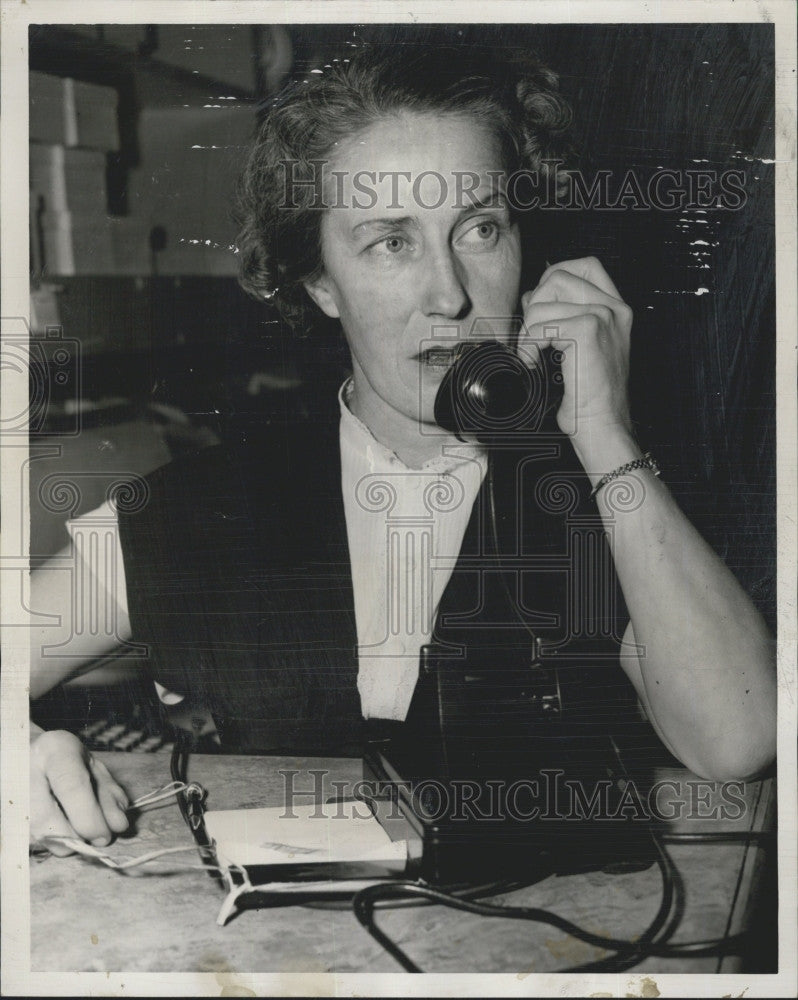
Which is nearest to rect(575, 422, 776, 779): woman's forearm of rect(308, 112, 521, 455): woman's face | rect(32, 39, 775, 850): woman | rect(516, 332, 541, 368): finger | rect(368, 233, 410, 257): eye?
rect(32, 39, 775, 850): woman

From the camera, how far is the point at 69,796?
1.27 metres

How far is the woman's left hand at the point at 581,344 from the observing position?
1.20m

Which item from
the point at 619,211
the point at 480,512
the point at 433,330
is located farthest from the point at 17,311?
the point at 619,211

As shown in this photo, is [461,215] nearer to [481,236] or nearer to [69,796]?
[481,236]

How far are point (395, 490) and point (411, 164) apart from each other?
1.39ft

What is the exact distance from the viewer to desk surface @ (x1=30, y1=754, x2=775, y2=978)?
1228 mm

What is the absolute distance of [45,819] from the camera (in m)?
1.27

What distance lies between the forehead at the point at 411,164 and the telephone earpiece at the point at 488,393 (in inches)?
7.8

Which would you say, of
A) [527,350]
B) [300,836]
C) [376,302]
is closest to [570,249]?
[527,350]

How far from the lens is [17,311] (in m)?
1.26

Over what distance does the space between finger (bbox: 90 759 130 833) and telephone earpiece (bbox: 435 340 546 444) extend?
0.66m

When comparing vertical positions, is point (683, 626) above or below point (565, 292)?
below

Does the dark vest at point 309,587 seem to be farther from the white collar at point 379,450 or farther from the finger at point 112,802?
the finger at point 112,802

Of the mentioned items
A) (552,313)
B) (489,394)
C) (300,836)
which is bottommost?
(300,836)
